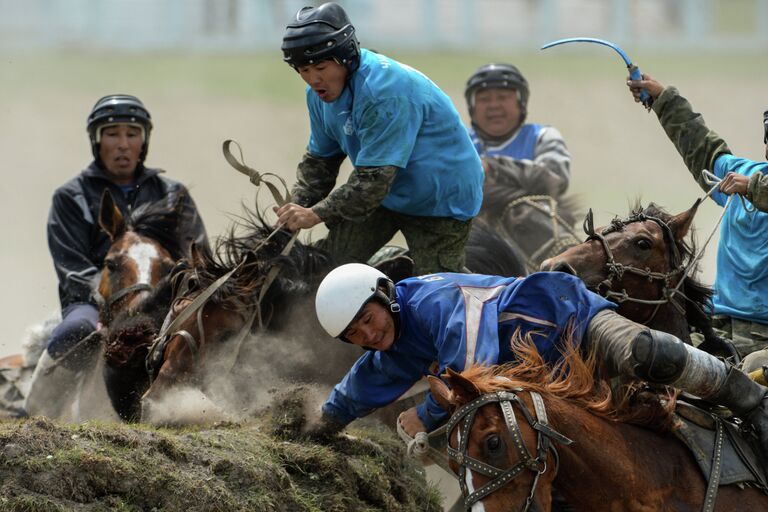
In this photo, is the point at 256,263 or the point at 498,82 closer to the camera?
the point at 256,263

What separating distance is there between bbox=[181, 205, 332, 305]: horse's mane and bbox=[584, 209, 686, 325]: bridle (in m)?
1.79

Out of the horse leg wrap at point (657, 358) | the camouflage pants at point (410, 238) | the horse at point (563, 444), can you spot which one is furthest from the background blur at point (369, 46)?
the horse leg wrap at point (657, 358)

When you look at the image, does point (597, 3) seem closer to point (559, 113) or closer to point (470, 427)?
point (559, 113)

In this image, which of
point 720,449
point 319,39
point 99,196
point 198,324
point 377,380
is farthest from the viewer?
point 99,196

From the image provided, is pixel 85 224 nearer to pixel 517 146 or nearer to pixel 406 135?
pixel 406 135

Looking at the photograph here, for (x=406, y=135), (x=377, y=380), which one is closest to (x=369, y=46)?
(x=406, y=135)

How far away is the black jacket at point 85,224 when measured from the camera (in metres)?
9.33

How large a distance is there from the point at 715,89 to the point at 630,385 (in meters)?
25.6

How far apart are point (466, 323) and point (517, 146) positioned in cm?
709

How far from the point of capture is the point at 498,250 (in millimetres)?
8914

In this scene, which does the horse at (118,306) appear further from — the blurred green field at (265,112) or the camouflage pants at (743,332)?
the blurred green field at (265,112)

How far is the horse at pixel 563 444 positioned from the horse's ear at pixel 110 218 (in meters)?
4.12

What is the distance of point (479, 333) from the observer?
5.57m

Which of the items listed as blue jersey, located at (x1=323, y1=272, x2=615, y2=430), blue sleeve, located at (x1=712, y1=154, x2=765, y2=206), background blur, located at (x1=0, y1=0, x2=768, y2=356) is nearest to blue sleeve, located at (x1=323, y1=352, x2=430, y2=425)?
blue jersey, located at (x1=323, y1=272, x2=615, y2=430)
